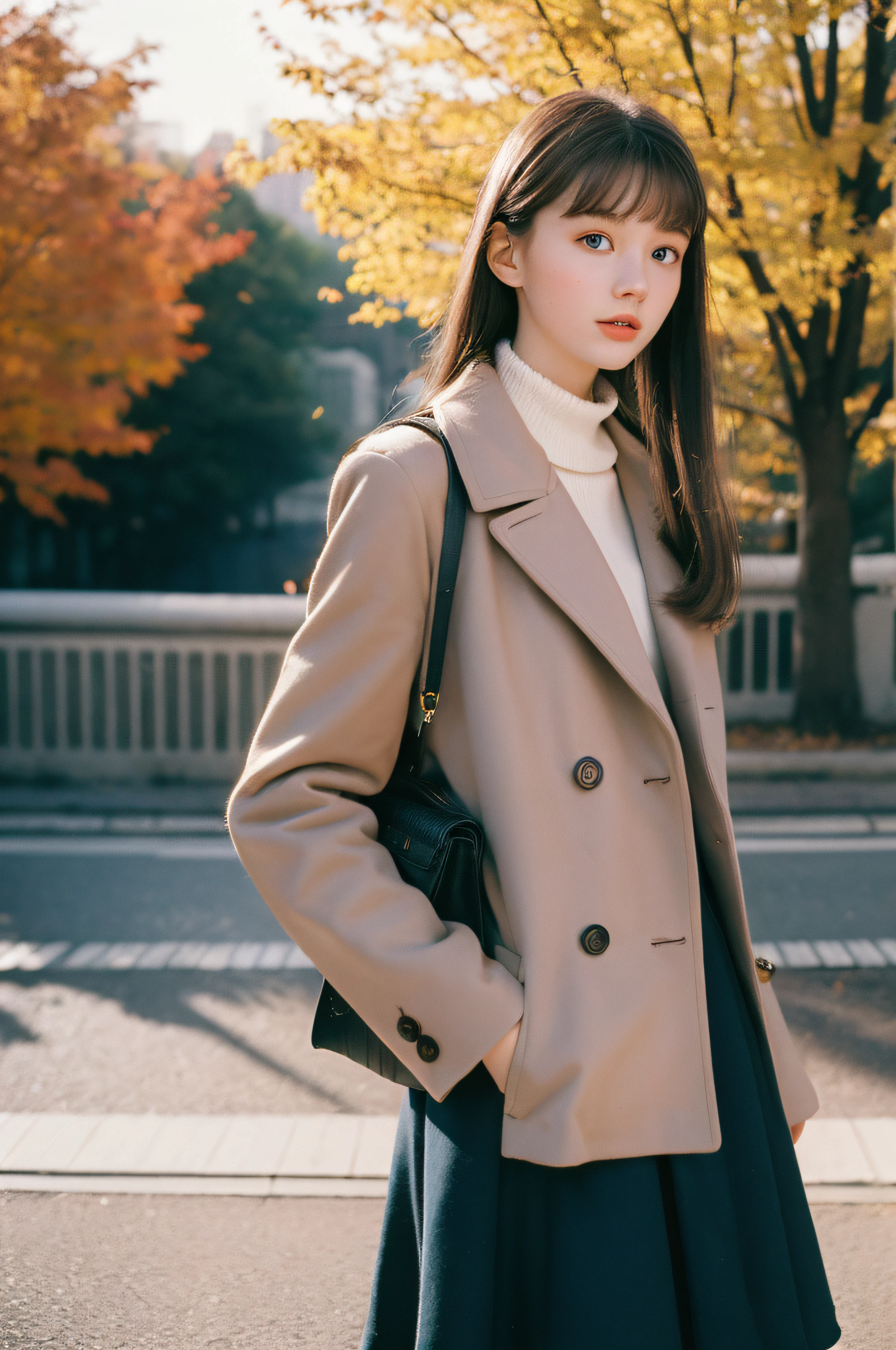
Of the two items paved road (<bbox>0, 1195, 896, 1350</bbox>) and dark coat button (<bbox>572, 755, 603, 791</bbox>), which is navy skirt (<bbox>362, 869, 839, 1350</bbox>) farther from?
paved road (<bbox>0, 1195, 896, 1350</bbox>)

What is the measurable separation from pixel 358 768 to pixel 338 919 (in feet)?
0.60

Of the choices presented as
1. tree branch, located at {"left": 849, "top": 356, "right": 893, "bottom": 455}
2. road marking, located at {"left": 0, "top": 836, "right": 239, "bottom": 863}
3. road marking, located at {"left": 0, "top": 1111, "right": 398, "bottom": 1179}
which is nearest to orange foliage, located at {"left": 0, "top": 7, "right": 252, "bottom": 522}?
road marking, located at {"left": 0, "top": 836, "right": 239, "bottom": 863}

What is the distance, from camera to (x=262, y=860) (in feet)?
4.65

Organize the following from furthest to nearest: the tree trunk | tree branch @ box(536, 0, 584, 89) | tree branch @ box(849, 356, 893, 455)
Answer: the tree trunk < tree branch @ box(849, 356, 893, 455) < tree branch @ box(536, 0, 584, 89)

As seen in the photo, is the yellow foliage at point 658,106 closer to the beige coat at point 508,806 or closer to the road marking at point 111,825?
the road marking at point 111,825

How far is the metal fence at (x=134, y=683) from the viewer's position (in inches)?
303

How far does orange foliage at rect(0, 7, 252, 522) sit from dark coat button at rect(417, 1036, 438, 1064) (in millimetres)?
9040

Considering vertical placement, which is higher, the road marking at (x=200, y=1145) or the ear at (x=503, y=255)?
the ear at (x=503, y=255)

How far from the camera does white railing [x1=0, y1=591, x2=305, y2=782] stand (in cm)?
771

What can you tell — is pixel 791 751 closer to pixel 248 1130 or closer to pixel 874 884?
pixel 874 884

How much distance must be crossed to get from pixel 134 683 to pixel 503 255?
21.2ft

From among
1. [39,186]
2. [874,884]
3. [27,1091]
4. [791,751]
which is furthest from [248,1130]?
[39,186]

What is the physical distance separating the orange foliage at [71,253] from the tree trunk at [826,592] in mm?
5503

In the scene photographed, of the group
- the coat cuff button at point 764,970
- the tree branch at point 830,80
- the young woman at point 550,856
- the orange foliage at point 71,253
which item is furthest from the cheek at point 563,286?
the orange foliage at point 71,253
